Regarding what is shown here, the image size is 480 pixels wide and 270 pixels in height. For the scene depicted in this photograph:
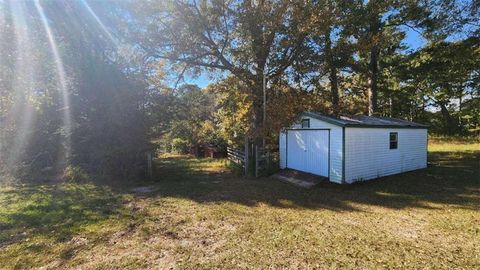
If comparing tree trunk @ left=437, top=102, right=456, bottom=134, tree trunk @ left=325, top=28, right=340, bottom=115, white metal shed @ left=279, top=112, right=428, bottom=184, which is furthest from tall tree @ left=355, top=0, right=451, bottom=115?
tree trunk @ left=437, top=102, right=456, bottom=134

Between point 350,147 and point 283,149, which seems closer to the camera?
point 350,147

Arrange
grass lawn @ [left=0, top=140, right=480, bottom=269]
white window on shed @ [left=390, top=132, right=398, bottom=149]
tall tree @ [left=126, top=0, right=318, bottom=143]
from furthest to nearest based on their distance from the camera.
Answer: tall tree @ [left=126, top=0, right=318, bottom=143], white window on shed @ [left=390, top=132, right=398, bottom=149], grass lawn @ [left=0, top=140, right=480, bottom=269]

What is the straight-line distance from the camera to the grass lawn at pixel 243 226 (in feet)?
12.9

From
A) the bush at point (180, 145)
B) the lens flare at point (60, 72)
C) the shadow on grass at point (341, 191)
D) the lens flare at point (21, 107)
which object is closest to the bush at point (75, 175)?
the lens flare at point (60, 72)

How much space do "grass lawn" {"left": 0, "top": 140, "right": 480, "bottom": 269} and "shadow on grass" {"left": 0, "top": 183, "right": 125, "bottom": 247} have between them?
0.02 m

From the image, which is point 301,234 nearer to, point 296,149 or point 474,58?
point 296,149

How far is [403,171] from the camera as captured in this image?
10977 mm

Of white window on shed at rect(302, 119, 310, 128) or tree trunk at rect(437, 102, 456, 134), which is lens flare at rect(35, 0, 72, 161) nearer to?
white window on shed at rect(302, 119, 310, 128)

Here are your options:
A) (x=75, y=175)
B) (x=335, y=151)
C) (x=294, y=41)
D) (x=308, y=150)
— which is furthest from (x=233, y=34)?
(x=75, y=175)

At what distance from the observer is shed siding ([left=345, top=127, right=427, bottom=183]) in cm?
902

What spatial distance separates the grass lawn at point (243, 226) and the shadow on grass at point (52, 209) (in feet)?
0.08

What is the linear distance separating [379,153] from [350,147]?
1.81 metres

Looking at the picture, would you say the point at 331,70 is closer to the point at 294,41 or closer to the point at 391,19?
the point at 294,41

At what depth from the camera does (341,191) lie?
817 cm
